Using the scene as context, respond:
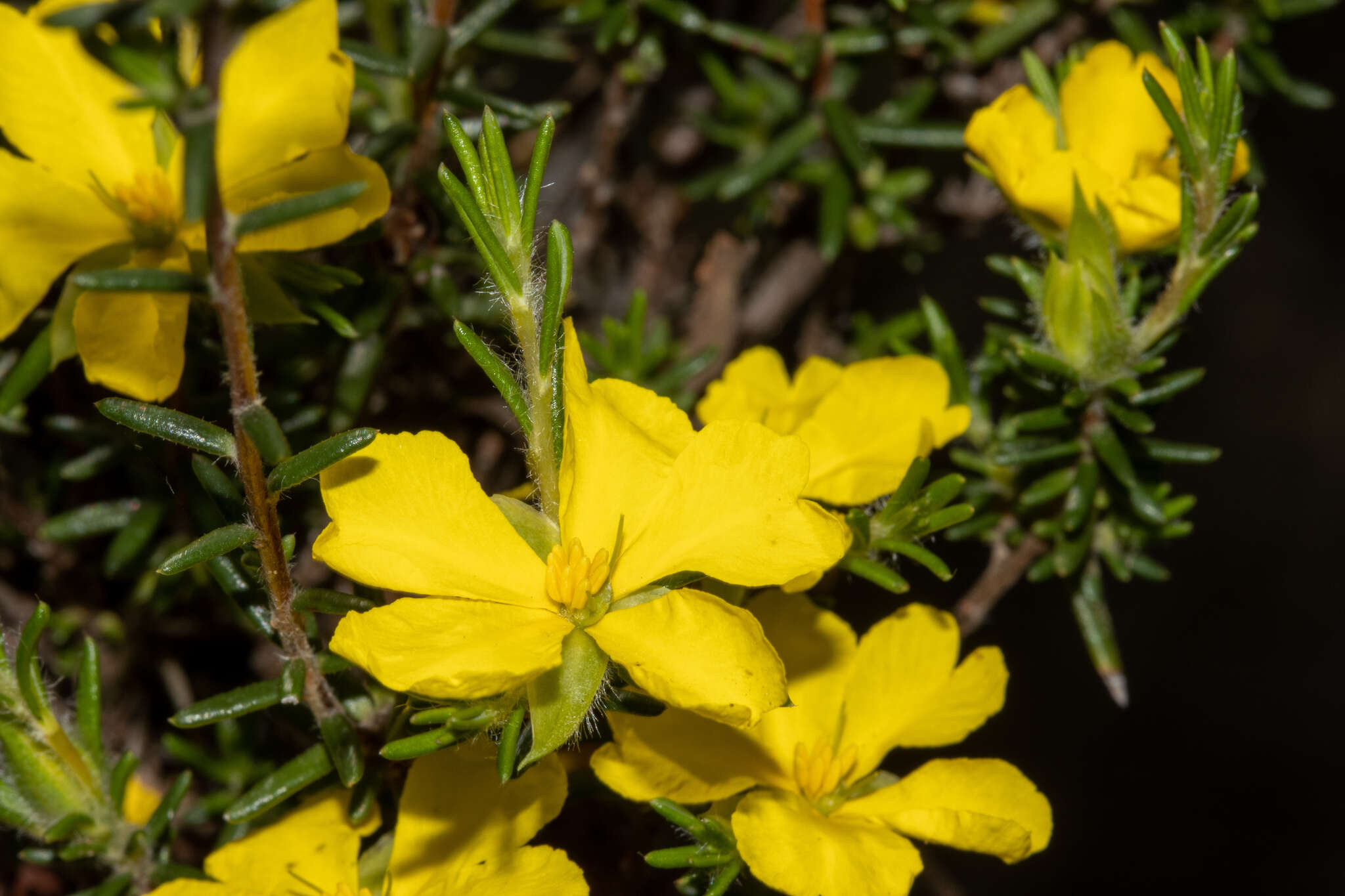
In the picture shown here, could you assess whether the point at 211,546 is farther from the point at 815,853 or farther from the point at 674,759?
the point at 815,853

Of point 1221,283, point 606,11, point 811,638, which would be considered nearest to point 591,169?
point 606,11

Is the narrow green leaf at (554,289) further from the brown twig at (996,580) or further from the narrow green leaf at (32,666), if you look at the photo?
the brown twig at (996,580)

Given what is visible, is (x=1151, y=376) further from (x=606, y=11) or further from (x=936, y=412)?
(x=606, y=11)

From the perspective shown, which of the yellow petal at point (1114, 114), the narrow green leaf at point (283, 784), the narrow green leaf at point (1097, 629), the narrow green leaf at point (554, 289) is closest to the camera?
the narrow green leaf at point (554, 289)

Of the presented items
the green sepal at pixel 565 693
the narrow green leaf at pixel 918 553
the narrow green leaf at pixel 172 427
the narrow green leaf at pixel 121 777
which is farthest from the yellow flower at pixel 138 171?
the narrow green leaf at pixel 918 553

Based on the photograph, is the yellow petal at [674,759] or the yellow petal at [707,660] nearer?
the yellow petal at [707,660]

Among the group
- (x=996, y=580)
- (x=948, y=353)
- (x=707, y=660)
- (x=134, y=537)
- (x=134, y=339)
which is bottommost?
(x=996, y=580)

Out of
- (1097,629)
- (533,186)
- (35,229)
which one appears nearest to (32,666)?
(35,229)

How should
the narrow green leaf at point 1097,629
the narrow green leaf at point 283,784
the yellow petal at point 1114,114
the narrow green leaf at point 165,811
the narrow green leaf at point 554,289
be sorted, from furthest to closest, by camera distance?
the narrow green leaf at point 1097,629 → the yellow petal at point 1114,114 → the narrow green leaf at point 165,811 → the narrow green leaf at point 283,784 → the narrow green leaf at point 554,289
